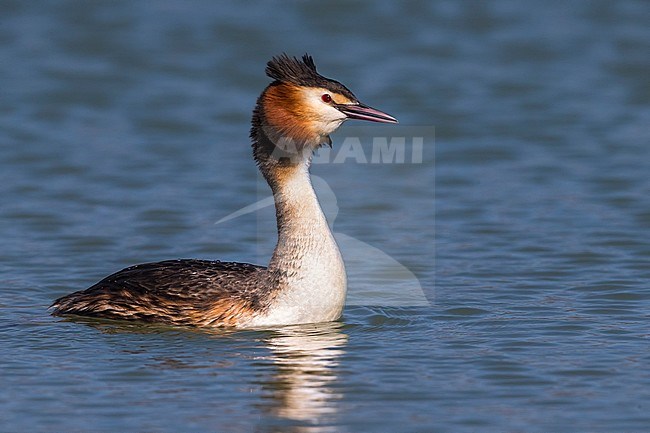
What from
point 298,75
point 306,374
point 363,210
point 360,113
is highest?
point 298,75

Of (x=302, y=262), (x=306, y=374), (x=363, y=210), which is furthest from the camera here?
(x=363, y=210)

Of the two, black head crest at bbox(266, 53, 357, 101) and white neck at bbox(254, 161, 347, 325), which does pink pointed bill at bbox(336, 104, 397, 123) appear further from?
white neck at bbox(254, 161, 347, 325)

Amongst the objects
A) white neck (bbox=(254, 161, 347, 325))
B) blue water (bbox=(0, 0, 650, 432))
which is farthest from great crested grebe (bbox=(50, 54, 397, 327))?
blue water (bbox=(0, 0, 650, 432))

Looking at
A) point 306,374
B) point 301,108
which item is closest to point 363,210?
point 301,108

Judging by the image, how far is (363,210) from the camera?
48.8 ft

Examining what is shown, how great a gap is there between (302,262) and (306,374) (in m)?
1.23

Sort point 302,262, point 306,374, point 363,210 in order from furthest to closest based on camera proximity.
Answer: point 363,210, point 302,262, point 306,374

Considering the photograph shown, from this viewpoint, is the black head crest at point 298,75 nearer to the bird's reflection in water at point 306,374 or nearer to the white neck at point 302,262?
the white neck at point 302,262

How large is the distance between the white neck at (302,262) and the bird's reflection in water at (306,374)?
127mm

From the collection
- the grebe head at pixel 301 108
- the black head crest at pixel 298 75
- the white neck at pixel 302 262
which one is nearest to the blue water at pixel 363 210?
the white neck at pixel 302 262

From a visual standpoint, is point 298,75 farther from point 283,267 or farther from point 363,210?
point 363,210

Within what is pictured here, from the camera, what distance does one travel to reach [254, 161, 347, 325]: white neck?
10.3 m

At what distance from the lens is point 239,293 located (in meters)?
10.4

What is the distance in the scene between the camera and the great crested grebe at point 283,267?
10289 mm
